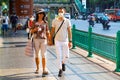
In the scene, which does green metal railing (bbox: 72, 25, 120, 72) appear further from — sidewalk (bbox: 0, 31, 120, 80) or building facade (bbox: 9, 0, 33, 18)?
building facade (bbox: 9, 0, 33, 18)

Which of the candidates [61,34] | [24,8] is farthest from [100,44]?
[24,8]

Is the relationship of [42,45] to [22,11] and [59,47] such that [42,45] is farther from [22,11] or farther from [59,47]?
[22,11]

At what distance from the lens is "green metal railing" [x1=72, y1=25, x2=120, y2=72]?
11.7 meters

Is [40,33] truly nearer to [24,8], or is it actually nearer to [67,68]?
[67,68]

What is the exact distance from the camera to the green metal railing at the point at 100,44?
38.3 feet

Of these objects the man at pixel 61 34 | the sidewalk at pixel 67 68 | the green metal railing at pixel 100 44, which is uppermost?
the man at pixel 61 34

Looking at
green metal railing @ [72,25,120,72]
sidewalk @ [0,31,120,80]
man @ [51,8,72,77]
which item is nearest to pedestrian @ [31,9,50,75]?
man @ [51,8,72,77]

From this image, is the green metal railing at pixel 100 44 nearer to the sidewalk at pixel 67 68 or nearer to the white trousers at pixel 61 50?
the sidewalk at pixel 67 68

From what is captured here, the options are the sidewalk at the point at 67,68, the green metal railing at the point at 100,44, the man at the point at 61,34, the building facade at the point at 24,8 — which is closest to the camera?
the sidewalk at the point at 67,68

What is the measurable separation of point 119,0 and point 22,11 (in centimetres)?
6549

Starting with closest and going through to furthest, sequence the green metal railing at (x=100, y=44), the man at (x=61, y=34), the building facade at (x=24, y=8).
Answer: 1. the man at (x=61, y=34)
2. the green metal railing at (x=100, y=44)
3. the building facade at (x=24, y=8)

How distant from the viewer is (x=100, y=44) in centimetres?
1416

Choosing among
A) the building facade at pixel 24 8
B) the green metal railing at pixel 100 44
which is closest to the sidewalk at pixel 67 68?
the green metal railing at pixel 100 44

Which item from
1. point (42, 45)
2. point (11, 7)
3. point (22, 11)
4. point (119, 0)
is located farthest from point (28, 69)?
point (119, 0)
